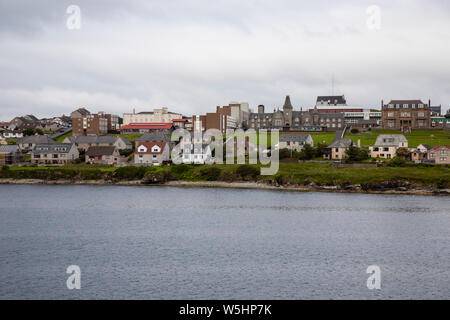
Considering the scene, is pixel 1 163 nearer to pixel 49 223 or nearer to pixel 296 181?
pixel 49 223

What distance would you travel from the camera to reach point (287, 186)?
74500 millimetres

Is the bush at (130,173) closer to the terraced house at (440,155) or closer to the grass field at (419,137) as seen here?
the grass field at (419,137)

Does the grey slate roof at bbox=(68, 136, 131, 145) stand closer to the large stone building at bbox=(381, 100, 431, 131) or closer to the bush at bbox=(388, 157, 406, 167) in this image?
the bush at bbox=(388, 157, 406, 167)

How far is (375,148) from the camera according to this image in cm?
9019

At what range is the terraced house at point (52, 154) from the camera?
320 ft

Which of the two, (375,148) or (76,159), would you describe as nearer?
Answer: (375,148)

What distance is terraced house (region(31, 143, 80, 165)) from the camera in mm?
97562

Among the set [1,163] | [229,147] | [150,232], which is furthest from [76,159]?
[150,232]

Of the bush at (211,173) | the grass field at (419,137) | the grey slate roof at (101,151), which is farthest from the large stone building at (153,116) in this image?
the bush at (211,173)

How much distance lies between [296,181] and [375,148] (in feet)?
80.1

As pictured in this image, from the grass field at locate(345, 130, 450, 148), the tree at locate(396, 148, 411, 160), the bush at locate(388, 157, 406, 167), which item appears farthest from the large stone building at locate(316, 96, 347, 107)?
the bush at locate(388, 157, 406, 167)

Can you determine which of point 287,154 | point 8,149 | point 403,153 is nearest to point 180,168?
point 287,154

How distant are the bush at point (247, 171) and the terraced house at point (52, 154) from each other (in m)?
39.5
